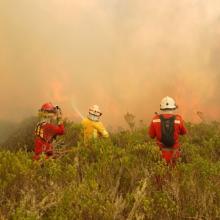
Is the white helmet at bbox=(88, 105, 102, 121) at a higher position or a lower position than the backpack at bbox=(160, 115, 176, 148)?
higher

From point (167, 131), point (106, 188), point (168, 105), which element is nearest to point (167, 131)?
point (167, 131)

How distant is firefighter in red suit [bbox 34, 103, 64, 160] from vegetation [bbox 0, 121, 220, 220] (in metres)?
1.26

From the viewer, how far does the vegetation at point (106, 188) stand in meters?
5.04

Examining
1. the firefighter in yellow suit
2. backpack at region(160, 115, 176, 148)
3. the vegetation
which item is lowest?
the vegetation

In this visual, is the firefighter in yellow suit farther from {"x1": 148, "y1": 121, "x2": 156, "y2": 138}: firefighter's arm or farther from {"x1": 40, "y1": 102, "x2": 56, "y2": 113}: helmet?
{"x1": 148, "y1": 121, "x2": 156, "y2": 138}: firefighter's arm

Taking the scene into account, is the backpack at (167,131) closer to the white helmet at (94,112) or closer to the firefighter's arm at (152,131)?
the firefighter's arm at (152,131)

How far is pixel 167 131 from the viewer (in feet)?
29.8

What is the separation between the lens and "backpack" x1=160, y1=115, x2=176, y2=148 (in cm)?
909

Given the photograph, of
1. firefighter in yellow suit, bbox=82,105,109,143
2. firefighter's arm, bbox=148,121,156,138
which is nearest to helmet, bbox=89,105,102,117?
firefighter in yellow suit, bbox=82,105,109,143

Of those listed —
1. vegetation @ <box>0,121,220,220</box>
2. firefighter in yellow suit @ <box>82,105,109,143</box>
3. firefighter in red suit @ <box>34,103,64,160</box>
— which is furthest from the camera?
firefighter in yellow suit @ <box>82,105,109,143</box>

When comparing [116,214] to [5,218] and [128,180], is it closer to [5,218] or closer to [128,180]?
[5,218]

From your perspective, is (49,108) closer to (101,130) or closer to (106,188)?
(101,130)

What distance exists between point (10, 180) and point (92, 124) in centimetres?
458

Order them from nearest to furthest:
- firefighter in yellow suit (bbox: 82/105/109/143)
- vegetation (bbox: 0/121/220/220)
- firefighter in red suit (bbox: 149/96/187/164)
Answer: vegetation (bbox: 0/121/220/220) → firefighter in red suit (bbox: 149/96/187/164) → firefighter in yellow suit (bbox: 82/105/109/143)
